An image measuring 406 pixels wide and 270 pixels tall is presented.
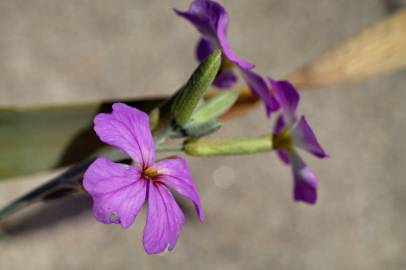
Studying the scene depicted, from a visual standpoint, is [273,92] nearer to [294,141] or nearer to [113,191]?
[294,141]

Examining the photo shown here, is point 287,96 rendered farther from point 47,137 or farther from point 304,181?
point 47,137

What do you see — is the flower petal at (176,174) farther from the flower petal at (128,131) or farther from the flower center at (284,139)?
the flower center at (284,139)

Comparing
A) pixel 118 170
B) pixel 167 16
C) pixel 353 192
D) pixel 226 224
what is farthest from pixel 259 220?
pixel 118 170

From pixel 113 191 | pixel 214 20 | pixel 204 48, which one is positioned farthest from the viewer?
pixel 204 48

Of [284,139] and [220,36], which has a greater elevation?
[220,36]

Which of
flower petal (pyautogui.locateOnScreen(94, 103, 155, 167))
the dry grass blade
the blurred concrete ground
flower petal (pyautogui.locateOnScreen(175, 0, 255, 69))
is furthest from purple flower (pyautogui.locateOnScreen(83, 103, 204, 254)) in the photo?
the blurred concrete ground

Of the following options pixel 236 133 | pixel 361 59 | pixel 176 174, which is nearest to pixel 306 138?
pixel 176 174

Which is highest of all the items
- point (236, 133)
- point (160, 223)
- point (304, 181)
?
point (160, 223)

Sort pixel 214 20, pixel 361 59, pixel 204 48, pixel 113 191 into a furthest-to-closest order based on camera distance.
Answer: pixel 361 59 < pixel 204 48 < pixel 214 20 < pixel 113 191

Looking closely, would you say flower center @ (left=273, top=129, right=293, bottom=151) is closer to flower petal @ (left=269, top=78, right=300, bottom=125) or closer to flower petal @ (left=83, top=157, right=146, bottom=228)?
flower petal @ (left=269, top=78, right=300, bottom=125)

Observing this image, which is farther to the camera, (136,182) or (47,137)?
(47,137)
